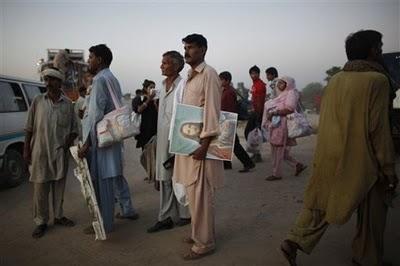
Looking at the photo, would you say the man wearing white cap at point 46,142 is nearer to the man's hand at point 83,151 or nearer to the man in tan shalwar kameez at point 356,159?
the man's hand at point 83,151

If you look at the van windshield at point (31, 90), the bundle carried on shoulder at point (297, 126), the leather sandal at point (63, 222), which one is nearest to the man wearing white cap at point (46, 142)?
the leather sandal at point (63, 222)

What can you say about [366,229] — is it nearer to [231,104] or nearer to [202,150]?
[202,150]

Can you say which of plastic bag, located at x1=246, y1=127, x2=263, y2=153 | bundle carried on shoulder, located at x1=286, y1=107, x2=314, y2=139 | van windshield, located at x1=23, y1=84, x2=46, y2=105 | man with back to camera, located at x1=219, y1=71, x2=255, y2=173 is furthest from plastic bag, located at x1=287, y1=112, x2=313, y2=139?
van windshield, located at x1=23, y1=84, x2=46, y2=105

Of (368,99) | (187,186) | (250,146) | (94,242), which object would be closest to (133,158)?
(250,146)

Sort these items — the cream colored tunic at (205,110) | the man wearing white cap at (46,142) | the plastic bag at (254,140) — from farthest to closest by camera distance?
the plastic bag at (254,140), the man wearing white cap at (46,142), the cream colored tunic at (205,110)

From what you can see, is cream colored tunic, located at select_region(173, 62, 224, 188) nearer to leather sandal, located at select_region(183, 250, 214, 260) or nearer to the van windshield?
leather sandal, located at select_region(183, 250, 214, 260)

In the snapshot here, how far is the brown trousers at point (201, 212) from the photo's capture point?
3596 millimetres

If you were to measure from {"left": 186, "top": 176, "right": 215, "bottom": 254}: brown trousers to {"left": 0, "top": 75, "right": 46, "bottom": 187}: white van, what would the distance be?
171 inches

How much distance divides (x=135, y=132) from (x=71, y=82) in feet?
32.9

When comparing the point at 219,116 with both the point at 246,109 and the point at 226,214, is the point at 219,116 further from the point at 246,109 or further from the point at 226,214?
the point at 246,109

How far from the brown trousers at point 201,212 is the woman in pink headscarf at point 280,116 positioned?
329 cm

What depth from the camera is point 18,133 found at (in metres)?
7.05

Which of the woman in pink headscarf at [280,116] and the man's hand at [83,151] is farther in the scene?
the woman in pink headscarf at [280,116]

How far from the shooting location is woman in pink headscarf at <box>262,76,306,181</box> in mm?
6543
